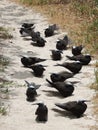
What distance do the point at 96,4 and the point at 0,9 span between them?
3986 mm

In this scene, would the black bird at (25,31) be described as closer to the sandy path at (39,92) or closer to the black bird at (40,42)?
the sandy path at (39,92)

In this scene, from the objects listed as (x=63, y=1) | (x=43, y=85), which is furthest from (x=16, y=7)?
(x=43, y=85)

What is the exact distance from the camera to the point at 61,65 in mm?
12562

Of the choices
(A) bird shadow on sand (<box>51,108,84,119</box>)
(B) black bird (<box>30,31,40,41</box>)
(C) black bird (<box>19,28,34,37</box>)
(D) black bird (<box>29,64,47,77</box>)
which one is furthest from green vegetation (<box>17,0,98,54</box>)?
(A) bird shadow on sand (<box>51,108,84,119</box>)

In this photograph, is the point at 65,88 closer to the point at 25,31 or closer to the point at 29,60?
the point at 29,60

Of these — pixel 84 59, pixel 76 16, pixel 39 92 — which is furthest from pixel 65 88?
pixel 76 16

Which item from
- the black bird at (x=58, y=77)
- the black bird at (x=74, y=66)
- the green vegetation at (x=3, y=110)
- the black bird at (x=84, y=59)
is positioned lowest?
the black bird at (x=84, y=59)

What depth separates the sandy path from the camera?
9156 mm

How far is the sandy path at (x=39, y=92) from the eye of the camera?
9.16 m

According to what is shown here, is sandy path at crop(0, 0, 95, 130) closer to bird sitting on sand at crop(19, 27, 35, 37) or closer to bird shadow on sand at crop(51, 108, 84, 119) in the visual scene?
bird shadow on sand at crop(51, 108, 84, 119)

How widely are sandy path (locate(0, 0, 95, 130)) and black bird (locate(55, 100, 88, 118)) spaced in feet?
0.40

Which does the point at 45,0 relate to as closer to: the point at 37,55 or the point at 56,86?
the point at 37,55

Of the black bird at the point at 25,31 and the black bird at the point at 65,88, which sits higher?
the black bird at the point at 65,88

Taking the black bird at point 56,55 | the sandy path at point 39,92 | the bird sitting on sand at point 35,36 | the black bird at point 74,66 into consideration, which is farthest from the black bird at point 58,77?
the bird sitting on sand at point 35,36
